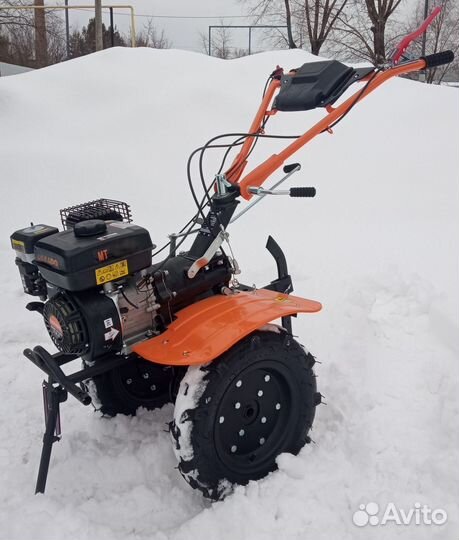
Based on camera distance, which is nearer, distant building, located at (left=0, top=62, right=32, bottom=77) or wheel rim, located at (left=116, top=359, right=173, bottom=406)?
wheel rim, located at (left=116, top=359, right=173, bottom=406)

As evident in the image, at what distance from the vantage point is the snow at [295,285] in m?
2.21

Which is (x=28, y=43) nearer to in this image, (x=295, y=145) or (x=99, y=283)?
(x=295, y=145)

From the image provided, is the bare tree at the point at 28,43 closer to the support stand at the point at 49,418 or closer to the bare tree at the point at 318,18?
the bare tree at the point at 318,18

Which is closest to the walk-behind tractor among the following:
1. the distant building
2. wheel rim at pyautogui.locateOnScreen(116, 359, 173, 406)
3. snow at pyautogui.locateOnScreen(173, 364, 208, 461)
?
snow at pyautogui.locateOnScreen(173, 364, 208, 461)

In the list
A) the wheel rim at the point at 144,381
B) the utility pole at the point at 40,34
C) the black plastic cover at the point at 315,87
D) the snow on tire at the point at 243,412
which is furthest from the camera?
the utility pole at the point at 40,34

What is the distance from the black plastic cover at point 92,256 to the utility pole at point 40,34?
17269 mm


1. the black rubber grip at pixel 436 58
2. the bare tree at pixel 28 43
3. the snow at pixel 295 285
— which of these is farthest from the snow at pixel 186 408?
the bare tree at pixel 28 43

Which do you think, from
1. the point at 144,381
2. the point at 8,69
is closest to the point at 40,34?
the point at 8,69

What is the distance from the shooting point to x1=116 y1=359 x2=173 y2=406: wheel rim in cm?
277

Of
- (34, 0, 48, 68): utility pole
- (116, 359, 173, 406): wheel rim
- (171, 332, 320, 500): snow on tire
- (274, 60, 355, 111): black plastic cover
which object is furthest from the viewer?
(34, 0, 48, 68): utility pole

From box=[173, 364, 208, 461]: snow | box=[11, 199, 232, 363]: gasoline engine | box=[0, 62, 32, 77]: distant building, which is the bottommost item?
box=[173, 364, 208, 461]: snow

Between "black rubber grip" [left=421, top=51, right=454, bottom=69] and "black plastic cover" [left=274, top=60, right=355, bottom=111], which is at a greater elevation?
"black rubber grip" [left=421, top=51, right=454, bottom=69]

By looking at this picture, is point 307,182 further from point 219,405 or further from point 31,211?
point 219,405

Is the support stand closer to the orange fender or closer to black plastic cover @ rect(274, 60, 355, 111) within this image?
the orange fender
